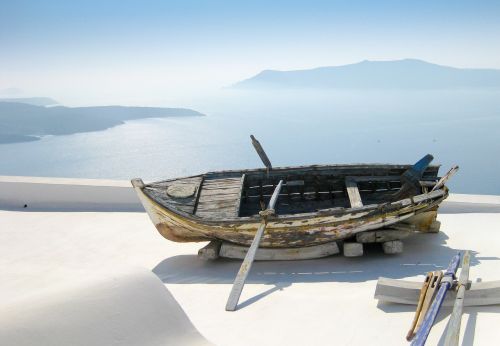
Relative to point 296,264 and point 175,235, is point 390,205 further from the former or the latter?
point 175,235

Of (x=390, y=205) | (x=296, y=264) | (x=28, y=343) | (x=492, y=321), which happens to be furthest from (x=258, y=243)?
(x=28, y=343)

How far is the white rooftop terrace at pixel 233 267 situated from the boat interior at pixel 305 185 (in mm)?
708

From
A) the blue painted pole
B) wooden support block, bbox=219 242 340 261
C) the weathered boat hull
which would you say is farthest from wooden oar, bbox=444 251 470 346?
wooden support block, bbox=219 242 340 261

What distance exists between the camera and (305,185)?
650cm

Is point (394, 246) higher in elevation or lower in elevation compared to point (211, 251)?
higher

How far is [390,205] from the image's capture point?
5.32 meters

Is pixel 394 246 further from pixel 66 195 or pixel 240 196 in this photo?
pixel 66 195

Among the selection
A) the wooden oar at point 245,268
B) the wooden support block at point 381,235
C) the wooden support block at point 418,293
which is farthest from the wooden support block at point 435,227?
the wooden support block at point 418,293

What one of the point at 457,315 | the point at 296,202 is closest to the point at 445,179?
the point at 296,202

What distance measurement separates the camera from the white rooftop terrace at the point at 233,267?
3.84m

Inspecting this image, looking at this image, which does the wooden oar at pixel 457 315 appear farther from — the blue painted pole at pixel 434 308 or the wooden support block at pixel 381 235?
the wooden support block at pixel 381 235

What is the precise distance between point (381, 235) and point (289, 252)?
0.99m

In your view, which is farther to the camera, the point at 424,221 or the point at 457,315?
the point at 424,221

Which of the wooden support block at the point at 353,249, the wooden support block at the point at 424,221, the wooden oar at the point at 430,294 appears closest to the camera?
A: the wooden oar at the point at 430,294
